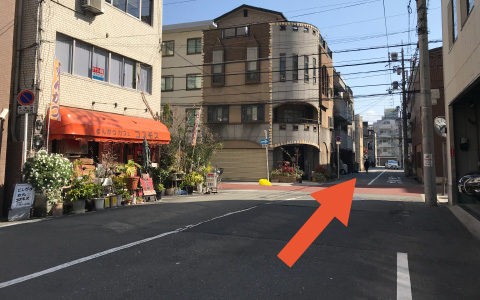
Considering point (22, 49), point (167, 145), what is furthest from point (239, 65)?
point (22, 49)

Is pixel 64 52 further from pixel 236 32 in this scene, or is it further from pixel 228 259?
pixel 236 32

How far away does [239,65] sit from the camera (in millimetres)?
29953

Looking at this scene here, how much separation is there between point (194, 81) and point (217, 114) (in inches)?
157

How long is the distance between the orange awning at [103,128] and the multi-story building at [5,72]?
53.4 inches

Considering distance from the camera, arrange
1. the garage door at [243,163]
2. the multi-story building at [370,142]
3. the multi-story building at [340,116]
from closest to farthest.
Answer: the garage door at [243,163]
the multi-story building at [340,116]
the multi-story building at [370,142]

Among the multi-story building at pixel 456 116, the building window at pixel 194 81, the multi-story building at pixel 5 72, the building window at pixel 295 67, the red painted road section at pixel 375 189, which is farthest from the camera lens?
the building window at pixel 194 81

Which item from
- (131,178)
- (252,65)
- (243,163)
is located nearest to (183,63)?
(252,65)

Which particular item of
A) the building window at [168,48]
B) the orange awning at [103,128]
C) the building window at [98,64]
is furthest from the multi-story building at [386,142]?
the orange awning at [103,128]

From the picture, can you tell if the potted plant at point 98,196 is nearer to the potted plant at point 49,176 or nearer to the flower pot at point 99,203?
the flower pot at point 99,203

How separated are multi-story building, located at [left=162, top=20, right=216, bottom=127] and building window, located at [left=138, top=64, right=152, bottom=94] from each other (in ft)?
46.2

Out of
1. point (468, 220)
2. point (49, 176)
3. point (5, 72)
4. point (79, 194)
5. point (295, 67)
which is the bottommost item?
point (468, 220)

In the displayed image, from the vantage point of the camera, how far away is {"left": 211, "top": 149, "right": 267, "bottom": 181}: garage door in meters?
29.0

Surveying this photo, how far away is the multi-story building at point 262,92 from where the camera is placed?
28.8 m

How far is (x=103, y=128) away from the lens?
40.0 feet
